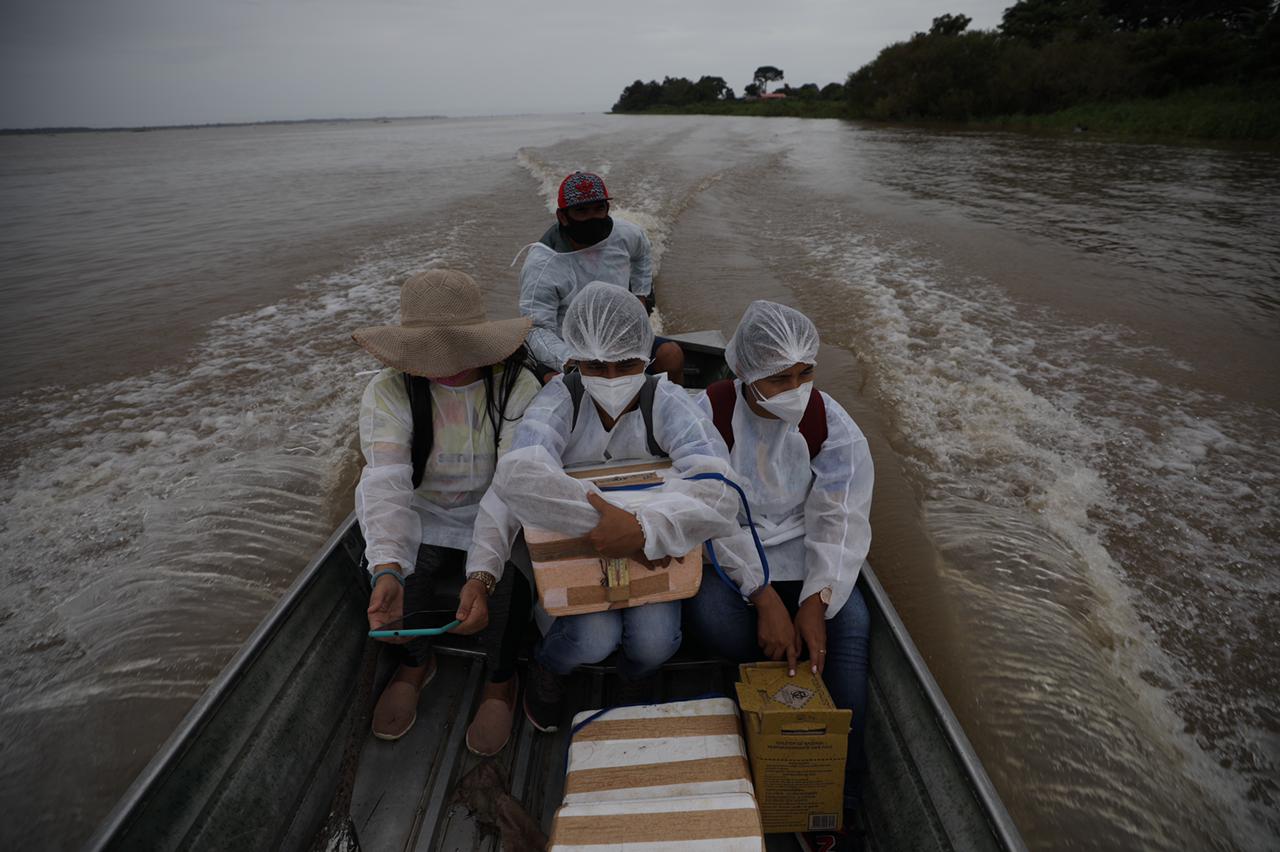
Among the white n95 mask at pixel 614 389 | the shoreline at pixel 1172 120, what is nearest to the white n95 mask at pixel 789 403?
the white n95 mask at pixel 614 389

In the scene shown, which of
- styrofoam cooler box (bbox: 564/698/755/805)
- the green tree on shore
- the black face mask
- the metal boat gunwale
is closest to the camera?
the metal boat gunwale

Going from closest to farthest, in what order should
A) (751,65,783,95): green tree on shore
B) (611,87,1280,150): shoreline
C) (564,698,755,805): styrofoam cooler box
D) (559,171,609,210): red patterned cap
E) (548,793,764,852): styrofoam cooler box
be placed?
1. (548,793,764,852): styrofoam cooler box
2. (564,698,755,805): styrofoam cooler box
3. (559,171,609,210): red patterned cap
4. (611,87,1280,150): shoreline
5. (751,65,783,95): green tree on shore

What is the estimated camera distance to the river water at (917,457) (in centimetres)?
275

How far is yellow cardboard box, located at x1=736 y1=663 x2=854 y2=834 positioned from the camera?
1723 mm

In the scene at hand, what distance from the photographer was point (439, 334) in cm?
217

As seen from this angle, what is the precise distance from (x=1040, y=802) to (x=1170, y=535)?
92.2 inches

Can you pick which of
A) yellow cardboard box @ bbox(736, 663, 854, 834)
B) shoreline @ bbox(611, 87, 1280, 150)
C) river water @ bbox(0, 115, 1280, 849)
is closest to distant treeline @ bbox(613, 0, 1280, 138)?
shoreline @ bbox(611, 87, 1280, 150)

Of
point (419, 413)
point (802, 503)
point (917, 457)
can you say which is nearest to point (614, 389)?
point (419, 413)

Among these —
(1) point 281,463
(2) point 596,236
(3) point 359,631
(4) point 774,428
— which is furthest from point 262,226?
(4) point 774,428

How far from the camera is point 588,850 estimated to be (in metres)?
1.53

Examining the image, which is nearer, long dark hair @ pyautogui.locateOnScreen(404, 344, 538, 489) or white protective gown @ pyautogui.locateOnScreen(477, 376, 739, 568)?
white protective gown @ pyautogui.locateOnScreen(477, 376, 739, 568)

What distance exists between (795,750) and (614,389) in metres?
1.33

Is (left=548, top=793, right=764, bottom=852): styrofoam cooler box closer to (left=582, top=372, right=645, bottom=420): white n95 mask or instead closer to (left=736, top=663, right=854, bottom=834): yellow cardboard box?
(left=736, top=663, right=854, bottom=834): yellow cardboard box

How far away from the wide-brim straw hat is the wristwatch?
0.75 metres
